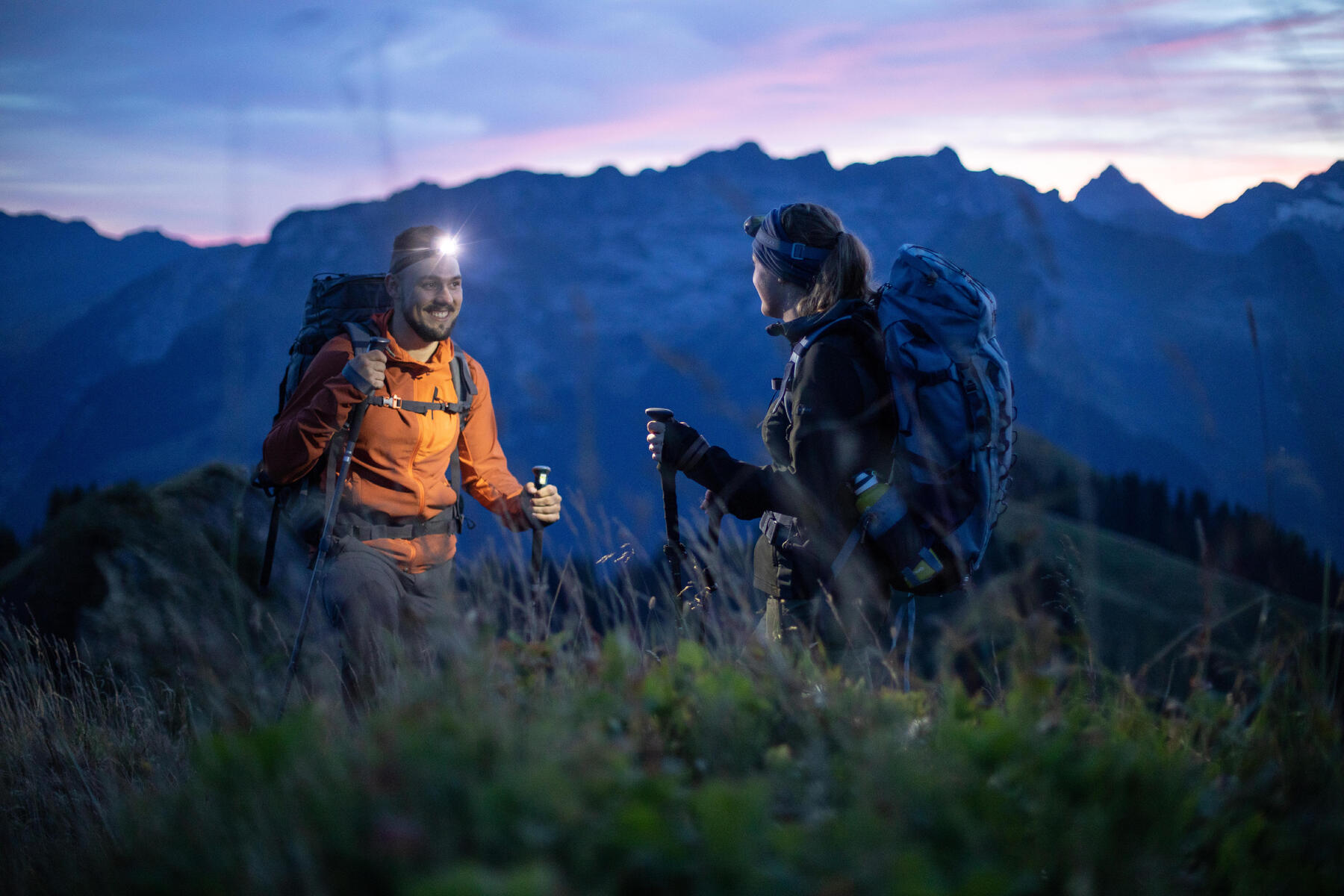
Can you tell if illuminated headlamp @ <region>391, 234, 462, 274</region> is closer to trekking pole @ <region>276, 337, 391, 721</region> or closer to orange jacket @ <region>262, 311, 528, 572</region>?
orange jacket @ <region>262, 311, 528, 572</region>

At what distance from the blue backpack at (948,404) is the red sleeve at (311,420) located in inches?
101

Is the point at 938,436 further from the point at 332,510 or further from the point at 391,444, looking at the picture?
the point at 332,510

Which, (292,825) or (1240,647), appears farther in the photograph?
(1240,647)

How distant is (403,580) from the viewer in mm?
4395

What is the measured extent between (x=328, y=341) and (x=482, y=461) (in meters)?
1.04

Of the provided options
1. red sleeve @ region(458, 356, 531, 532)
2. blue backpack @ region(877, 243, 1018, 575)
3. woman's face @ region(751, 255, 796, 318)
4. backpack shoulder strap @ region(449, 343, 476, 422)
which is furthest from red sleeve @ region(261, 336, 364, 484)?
blue backpack @ region(877, 243, 1018, 575)

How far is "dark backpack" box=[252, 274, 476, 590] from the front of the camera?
14.8ft

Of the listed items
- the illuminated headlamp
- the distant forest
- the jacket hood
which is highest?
the illuminated headlamp

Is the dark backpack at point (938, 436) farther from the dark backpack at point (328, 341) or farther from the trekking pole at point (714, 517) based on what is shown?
the dark backpack at point (328, 341)

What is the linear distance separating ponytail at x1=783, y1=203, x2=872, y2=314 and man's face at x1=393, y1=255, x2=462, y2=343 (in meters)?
1.79

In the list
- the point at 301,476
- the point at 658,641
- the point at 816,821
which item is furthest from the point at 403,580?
the point at 816,821

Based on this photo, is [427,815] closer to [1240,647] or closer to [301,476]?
[1240,647]

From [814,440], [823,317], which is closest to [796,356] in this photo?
[823,317]

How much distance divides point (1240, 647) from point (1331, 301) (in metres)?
185
